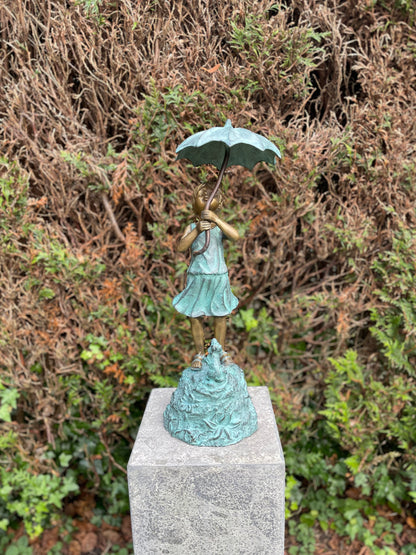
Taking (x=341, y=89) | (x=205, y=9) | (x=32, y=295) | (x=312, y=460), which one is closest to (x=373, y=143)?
(x=341, y=89)

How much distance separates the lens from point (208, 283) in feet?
7.32

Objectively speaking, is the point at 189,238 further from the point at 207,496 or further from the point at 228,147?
the point at 207,496

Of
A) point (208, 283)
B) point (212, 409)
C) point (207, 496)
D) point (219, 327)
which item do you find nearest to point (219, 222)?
point (208, 283)

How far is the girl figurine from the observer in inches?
85.0

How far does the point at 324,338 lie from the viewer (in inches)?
137

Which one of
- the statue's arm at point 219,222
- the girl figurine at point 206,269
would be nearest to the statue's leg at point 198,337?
the girl figurine at point 206,269

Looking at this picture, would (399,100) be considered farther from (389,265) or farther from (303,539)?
(303,539)

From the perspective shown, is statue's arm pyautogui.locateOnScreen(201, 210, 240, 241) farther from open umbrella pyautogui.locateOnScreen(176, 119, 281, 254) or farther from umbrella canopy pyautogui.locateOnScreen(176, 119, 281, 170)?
umbrella canopy pyautogui.locateOnScreen(176, 119, 281, 170)

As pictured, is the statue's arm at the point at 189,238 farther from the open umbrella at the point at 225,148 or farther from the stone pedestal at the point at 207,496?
the stone pedestal at the point at 207,496

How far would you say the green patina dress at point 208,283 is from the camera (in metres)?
2.21

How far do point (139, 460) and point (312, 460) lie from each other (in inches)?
69.7

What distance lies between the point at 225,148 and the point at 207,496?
1.72 m

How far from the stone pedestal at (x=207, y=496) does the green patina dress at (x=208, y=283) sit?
679 millimetres

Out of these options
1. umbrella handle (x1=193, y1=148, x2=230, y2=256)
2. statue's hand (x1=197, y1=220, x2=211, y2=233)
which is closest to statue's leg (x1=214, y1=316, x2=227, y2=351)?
umbrella handle (x1=193, y1=148, x2=230, y2=256)
